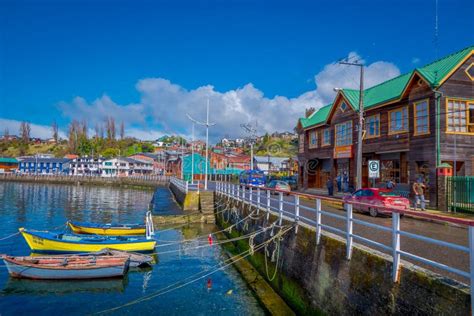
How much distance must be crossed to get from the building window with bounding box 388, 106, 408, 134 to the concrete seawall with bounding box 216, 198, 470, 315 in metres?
16.6

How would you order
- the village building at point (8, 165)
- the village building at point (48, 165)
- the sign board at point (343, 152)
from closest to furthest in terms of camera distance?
the sign board at point (343, 152)
the village building at point (48, 165)
the village building at point (8, 165)

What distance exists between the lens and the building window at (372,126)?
2822 cm

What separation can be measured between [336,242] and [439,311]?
3.52m

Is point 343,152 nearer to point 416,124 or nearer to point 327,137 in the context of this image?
point 327,137

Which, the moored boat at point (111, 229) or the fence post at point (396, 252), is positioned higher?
the fence post at point (396, 252)

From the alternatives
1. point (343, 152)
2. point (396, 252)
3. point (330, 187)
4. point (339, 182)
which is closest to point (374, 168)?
point (343, 152)

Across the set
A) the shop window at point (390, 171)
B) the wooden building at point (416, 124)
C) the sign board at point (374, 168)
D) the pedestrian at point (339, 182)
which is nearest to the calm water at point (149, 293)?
the sign board at point (374, 168)

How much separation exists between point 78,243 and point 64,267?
343 cm

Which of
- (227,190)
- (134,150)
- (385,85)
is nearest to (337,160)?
(385,85)

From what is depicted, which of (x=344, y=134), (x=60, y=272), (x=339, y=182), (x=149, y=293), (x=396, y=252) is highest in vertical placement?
(x=344, y=134)

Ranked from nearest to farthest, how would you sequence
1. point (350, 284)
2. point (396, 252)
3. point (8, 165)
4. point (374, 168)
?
point (396, 252), point (350, 284), point (374, 168), point (8, 165)

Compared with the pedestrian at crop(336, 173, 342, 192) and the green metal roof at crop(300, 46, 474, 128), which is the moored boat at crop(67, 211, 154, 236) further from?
the green metal roof at crop(300, 46, 474, 128)

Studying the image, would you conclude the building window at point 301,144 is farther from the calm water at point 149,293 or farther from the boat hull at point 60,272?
the boat hull at point 60,272

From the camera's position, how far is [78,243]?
57.8 feet
